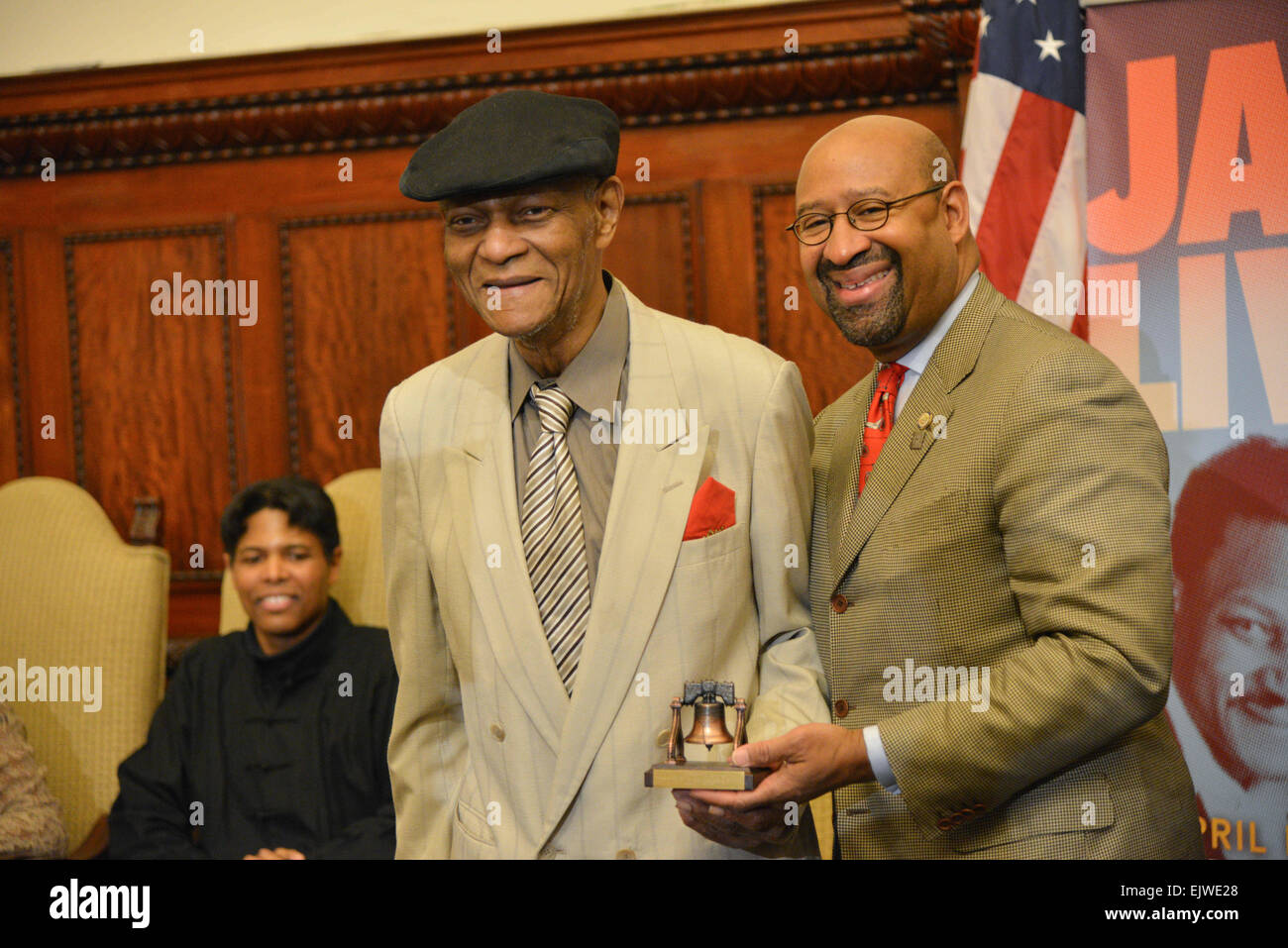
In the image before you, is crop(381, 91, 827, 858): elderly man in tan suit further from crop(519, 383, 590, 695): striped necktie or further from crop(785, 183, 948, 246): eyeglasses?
crop(785, 183, 948, 246): eyeglasses

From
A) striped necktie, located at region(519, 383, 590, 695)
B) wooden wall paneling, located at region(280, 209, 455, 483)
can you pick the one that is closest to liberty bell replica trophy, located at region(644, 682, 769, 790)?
striped necktie, located at region(519, 383, 590, 695)

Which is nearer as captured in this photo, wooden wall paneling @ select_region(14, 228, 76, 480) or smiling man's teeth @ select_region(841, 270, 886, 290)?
smiling man's teeth @ select_region(841, 270, 886, 290)

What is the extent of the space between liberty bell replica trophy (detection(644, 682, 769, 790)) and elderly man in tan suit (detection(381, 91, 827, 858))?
0.26 ft

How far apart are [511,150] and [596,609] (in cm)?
51

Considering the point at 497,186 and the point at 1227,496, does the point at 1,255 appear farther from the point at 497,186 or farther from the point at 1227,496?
the point at 1227,496

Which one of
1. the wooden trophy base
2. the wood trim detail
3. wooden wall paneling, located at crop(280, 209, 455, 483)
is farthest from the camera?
wooden wall paneling, located at crop(280, 209, 455, 483)

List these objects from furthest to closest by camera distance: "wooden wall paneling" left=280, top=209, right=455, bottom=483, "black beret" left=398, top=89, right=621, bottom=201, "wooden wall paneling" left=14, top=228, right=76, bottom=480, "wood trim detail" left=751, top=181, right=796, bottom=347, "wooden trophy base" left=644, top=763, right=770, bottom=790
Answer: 1. "wooden wall paneling" left=14, top=228, right=76, bottom=480
2. "wooden wall paneling" left=280, top=209, right=455, bottom=483
3. "wood trim detail" left=751, top=181, right=796, bottom=347
4. "black beret" left=398, top=89, right=621, bottom=201
5. "wooden trophy base" left=644, top=763, right=770, bottom=790

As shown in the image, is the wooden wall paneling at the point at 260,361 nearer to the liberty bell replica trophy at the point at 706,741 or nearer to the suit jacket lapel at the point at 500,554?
the suit jacket lapel at the point at 500,554

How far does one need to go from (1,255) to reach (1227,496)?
2.98 meters

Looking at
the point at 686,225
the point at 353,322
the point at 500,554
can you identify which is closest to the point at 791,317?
the point at 686,225

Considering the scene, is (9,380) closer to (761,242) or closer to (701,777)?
(761,242)

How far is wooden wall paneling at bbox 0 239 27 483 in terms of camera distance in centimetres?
303

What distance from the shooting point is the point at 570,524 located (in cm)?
136
